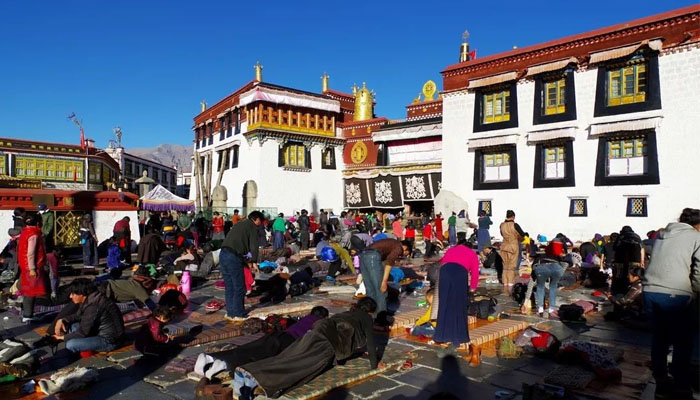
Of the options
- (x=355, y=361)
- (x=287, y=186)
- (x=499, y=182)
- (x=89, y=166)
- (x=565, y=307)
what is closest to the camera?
(x=355, y=361)

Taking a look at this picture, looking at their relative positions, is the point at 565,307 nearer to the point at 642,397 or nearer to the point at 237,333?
the point at 642,397

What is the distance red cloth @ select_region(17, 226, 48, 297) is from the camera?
7320 mm

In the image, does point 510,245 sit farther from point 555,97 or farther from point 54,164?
point 54,164

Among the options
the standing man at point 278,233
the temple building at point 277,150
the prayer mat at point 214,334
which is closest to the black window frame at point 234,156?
the temple building at point 277,150

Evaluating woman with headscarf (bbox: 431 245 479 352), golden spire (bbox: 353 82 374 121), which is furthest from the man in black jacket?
golden spire (bbox: 353 82 374 121)

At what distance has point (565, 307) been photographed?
769 cm

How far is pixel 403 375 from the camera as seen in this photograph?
17.0ft

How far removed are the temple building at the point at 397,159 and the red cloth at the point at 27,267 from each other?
762 inches

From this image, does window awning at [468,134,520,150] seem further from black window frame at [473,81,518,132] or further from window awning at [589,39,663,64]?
window awning at [589,39,663,64]

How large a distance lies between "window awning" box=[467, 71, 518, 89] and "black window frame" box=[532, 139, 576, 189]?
308cm

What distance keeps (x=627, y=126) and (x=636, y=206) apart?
289 centimetres

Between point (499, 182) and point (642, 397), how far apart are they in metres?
17.0

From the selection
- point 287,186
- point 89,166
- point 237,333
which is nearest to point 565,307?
point 237,333

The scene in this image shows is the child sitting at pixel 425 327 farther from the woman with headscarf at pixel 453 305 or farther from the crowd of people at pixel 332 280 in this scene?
the woman with headscarf at pixel 453 305
